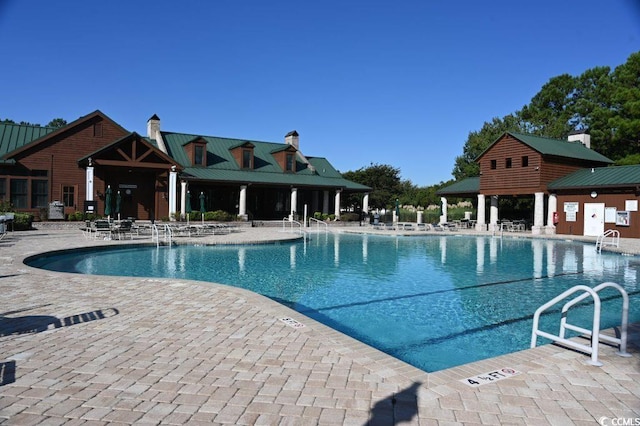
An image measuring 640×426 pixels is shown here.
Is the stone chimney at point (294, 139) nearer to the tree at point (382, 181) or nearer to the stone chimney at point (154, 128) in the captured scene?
the stone chimney at point (154, 128)

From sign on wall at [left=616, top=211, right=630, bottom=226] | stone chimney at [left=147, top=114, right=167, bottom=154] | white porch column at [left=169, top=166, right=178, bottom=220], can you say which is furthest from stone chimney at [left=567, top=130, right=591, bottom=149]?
stone chimney at [left=147, top=114, right=167, bottom=154]

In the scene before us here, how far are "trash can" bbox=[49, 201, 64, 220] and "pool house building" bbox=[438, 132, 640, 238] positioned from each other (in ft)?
85.8

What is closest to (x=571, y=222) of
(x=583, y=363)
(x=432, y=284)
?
(x=432, y=284)

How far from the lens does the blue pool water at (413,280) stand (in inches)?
269

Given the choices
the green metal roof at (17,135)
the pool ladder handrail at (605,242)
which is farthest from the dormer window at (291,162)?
the pool ladder handrail at (605,242)

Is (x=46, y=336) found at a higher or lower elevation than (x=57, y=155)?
lower

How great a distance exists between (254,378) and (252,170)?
2943 centimetres

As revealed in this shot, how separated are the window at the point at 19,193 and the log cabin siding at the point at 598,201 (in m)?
30.9

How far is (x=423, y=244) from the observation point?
20.5 meters

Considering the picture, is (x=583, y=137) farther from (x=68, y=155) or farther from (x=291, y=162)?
(x=68, y=155)

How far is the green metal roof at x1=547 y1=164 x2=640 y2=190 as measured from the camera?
74.4 feet

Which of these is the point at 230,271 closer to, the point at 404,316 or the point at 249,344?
the point at 404,316

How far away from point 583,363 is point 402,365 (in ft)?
6.04

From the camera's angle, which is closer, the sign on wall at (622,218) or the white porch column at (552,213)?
the sign on wall at (622,218)
